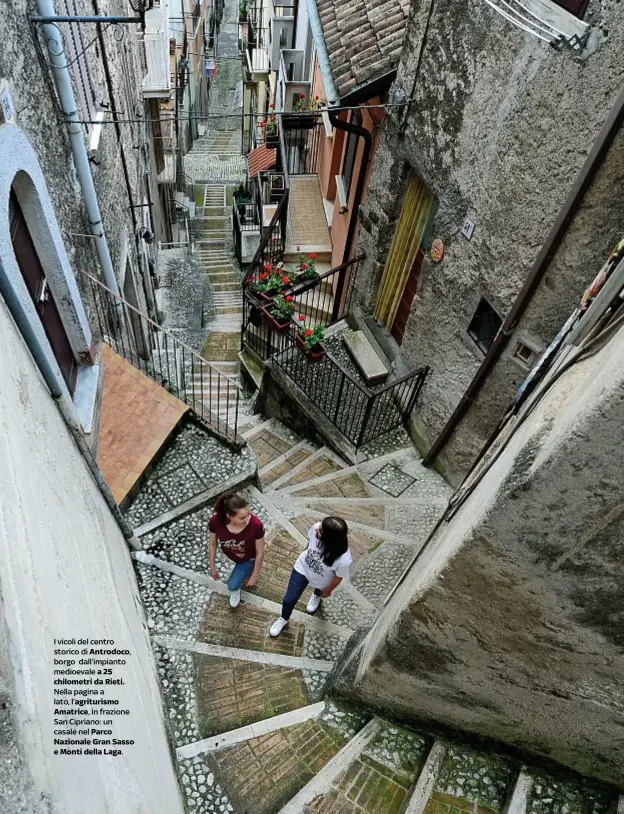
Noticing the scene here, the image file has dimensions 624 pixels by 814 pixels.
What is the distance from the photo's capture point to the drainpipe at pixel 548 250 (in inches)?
135

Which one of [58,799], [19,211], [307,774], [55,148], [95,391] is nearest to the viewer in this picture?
[58,799]

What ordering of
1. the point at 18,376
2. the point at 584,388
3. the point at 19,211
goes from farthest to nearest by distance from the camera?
the point at 19,211, the point at 18,376, the point at 584,388

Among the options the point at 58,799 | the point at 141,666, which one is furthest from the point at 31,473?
the point at 141,666

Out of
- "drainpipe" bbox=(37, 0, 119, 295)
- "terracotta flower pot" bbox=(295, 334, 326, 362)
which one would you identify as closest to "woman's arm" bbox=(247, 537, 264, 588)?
"terracotta flower pot" bbox=(295, 334, 326, 362)

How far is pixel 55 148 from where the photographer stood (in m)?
4.50

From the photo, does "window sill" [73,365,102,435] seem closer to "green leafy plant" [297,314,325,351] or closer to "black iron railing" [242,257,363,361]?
"green leafy plant" [297,314,325,351]

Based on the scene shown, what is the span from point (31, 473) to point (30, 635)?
0.77 metres

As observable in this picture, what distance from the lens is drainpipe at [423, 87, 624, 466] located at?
3418mm

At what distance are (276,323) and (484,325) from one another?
11.6 ft

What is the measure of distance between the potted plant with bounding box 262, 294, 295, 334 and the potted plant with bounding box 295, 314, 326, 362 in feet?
2.45

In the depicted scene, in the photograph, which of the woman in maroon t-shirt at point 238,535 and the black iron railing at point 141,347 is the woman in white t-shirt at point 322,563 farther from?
the black iron railing at point 141,347

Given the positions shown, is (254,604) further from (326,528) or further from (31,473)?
(31,473)

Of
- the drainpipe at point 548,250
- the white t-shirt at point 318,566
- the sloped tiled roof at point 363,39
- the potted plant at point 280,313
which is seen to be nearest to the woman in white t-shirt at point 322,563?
the white t-shirt at point 318,566

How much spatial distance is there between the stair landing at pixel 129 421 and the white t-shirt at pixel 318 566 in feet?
6.56
